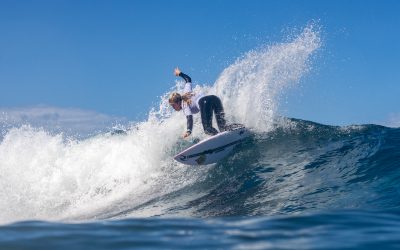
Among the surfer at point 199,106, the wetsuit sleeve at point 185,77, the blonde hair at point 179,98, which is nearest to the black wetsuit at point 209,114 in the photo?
the surfer at point 199,106

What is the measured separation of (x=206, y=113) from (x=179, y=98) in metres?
0.86

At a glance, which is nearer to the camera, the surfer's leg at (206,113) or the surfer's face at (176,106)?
the surfer's leg at (206,113)

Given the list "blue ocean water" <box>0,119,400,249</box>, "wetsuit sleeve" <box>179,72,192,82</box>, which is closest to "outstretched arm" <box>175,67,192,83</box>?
"wetsuit sleeve" <box>179,72,192,82</box>

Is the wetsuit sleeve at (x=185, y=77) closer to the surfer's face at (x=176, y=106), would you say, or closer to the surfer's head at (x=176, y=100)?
the surfer's head at (x=176, y=100)

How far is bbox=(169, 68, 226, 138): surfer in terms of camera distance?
41.3ft

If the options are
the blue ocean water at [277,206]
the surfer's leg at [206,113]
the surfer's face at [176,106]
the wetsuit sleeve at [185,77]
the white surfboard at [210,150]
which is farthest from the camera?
the wetsuit sleeve at [185,77]

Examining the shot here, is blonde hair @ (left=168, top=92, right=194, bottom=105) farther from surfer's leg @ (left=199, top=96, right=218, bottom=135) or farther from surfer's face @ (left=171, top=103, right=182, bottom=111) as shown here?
surfer's leg @ (left=199, top=96, right=218, bottom=135)

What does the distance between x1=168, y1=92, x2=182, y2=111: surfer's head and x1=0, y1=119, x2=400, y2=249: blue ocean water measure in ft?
6.68

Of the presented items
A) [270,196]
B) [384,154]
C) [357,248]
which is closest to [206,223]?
[357,248]

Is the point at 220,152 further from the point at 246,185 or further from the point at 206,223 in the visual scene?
the point at 206,223

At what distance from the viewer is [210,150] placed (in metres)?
12.3

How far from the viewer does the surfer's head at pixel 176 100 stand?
12.7 metres

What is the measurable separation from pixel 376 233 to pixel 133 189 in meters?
8.80

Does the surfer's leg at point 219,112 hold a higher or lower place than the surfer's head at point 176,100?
lower
